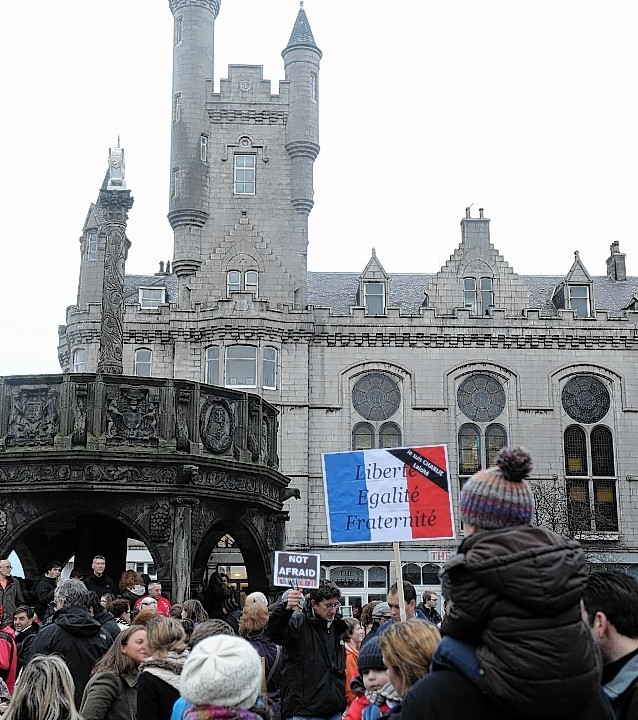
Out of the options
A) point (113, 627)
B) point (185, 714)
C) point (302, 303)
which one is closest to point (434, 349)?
point (302, 303)

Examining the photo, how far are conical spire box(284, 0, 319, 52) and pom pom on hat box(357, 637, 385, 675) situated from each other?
44376 millimetres

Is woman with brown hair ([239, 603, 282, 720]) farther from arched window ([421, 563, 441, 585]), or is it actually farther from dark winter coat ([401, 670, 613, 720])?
arched window ([421, 563, 441, 585])

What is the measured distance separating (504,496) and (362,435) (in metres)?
39.3

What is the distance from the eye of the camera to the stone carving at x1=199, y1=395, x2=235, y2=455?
17.0 meters

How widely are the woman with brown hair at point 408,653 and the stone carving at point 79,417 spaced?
11810mm

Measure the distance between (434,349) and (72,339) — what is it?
14.9m

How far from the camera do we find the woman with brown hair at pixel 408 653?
4.56 metres

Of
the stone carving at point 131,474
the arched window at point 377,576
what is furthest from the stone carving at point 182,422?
the arched window at point 377,576

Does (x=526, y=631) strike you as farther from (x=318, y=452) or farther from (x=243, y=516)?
(x=318, y=452)

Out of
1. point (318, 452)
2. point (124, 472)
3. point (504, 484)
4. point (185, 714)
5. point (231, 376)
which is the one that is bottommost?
point (185, 714)

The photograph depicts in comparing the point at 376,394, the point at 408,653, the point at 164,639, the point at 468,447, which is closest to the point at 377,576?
the point at 468,447

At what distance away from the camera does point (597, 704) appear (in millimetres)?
3260

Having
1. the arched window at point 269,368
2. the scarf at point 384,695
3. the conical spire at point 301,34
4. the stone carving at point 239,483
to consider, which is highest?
the conical spire at point 301,34

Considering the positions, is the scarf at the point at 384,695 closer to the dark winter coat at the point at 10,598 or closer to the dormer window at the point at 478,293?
the dark winter coat at the point at 10,598
